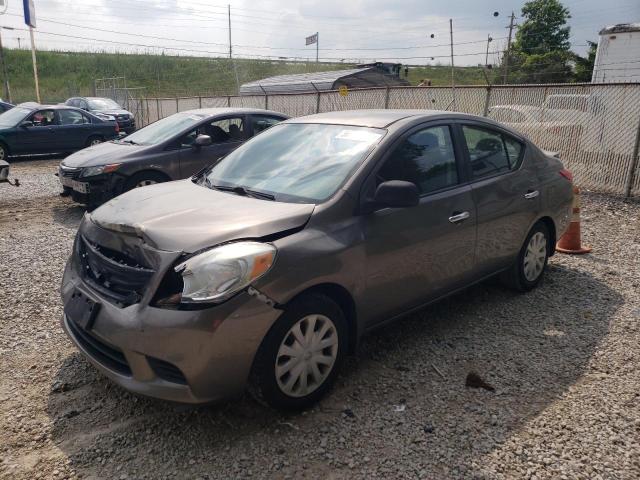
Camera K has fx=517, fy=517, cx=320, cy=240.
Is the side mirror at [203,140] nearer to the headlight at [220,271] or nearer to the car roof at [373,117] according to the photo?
the car roof at [373,117]

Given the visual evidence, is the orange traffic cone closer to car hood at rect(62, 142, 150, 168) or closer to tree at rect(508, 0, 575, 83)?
car hood at rect(62, 142, 150, 168)

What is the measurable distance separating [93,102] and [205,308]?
21.5 m

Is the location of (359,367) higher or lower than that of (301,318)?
lower

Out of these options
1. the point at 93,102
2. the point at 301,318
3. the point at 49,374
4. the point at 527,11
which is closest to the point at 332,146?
the point at 301,318

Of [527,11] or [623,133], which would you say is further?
[527,11]

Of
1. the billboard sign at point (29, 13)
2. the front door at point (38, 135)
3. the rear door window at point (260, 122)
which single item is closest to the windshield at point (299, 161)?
the rear door window at point (260, 122)

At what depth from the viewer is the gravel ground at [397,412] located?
2617 millimetres

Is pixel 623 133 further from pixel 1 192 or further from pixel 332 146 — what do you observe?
pixel 1 192

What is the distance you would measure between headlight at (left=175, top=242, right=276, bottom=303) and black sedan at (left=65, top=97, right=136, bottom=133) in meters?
18.5

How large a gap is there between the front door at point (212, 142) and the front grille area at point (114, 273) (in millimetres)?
4581

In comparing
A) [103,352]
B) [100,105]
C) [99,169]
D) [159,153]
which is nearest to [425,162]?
[103,352]

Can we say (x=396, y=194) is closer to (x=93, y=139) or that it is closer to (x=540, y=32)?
(x=93, y=139)

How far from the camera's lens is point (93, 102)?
21234 mm

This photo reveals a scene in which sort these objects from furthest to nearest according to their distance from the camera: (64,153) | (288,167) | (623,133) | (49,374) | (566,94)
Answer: (64,153) < (566,94) < (623,133) < (288,167) < (49,374)
